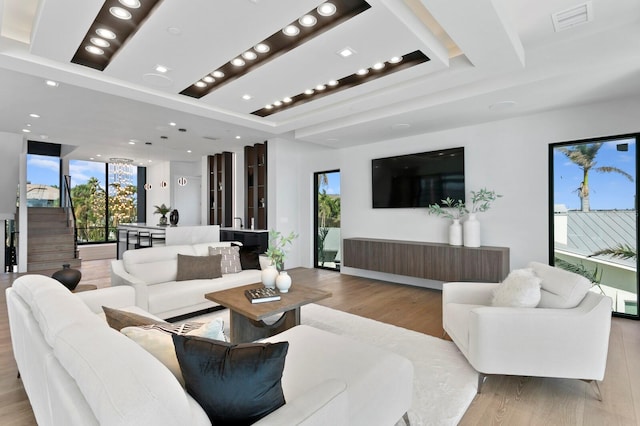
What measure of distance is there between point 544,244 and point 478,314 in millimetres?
2688

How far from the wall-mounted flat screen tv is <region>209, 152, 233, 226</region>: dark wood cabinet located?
4.05 m

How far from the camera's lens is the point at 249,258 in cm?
453

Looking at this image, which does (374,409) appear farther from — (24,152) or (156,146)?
(24,152)

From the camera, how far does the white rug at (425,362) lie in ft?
6.74

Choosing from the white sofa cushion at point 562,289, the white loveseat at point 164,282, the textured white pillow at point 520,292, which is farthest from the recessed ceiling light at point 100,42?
the white sofa cushion at point 562,289

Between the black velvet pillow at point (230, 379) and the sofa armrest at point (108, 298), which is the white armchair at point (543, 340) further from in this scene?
the sofa armrest at point (108, 298)

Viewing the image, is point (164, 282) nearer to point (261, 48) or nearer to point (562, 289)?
point (261, 48)

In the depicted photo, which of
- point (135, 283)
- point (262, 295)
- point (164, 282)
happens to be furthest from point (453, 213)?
point (135, 283)

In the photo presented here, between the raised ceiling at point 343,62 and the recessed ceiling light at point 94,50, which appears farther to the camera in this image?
the recessed ceiling light at point 94,50

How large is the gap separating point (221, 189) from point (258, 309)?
6320 millimetres

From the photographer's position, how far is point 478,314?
231 cm

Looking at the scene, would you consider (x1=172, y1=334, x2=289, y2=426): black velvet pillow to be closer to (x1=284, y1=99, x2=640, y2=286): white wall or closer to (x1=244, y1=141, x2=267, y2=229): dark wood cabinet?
(x1=284, y1=99, x2=640, y2=286): white wall

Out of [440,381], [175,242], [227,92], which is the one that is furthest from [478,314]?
[175,242]

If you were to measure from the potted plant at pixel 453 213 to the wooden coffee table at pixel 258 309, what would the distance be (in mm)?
2623
